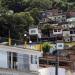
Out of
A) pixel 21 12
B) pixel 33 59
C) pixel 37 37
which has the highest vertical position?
pixel 21 12

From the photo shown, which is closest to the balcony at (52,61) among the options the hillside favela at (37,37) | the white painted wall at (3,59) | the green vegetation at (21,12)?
the hillside favela at (37,37)

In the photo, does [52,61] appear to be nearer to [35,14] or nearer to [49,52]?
[49,52]

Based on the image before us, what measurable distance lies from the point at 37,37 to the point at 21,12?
387 centimetres

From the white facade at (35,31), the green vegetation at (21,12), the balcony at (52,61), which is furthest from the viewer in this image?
the white facade at (35,31)

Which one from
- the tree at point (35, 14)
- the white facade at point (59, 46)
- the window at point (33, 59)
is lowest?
the white facade at point (59, 46)

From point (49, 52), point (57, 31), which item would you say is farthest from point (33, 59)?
point (57, 31)

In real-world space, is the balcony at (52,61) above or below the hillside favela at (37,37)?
below

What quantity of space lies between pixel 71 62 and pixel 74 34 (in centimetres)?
1450

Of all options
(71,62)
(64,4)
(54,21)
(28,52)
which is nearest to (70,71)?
(71,62)

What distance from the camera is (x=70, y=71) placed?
25.5 metres

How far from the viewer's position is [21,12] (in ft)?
129

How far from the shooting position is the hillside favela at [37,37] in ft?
61.8

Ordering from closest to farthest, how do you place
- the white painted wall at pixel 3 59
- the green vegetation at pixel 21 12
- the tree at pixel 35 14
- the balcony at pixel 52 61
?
the white painted wall at pixel 3 59, the balcony at pixel 52 61, the green vegetation at pixel 21 12, the tree at pixel 35 14

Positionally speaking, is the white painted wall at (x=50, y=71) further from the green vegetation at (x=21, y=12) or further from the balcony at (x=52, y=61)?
the green vegetation at (x=21, y=12)
